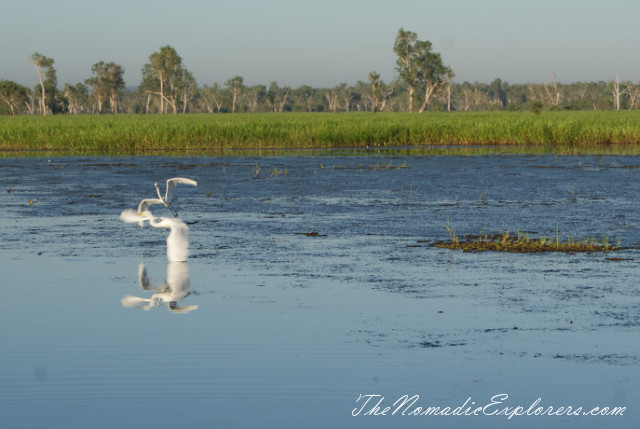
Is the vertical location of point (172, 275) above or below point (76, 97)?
below

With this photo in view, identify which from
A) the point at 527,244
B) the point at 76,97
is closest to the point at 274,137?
the point at 527,244

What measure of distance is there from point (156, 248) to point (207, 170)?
1344 cm

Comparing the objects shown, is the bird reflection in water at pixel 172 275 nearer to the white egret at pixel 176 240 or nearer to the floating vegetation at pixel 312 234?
the white egret at pixel 176 240

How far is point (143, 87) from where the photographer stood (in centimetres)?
14812

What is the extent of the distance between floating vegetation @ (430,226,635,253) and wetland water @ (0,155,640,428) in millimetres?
347

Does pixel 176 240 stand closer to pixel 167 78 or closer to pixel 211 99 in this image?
pixel 167 78

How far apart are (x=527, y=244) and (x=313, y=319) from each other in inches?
177

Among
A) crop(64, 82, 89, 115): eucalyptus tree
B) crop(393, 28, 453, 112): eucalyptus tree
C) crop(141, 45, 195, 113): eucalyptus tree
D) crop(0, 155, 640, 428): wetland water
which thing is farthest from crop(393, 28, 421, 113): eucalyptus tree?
crop(0, 155, 640, 428): wetland water

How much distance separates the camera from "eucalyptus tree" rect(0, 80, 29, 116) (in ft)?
419

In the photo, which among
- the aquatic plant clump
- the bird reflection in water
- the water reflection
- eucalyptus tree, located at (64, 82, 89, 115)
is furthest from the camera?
eucalyptus tree, located at (64, 82, 89, 115)

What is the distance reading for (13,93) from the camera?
12812 cm

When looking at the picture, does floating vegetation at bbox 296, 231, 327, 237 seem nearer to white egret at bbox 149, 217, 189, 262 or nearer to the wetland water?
the wetland water

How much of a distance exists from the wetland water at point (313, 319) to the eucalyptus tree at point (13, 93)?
118m

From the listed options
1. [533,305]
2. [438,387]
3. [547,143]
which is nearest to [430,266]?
[533,305]
